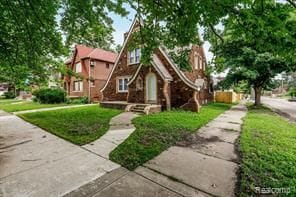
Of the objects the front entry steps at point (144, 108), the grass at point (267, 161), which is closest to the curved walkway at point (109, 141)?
the grass at point (267, 161)

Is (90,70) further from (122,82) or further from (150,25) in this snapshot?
(150,25)

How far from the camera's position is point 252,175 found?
3955 millimetres

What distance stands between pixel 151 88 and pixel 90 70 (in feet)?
40.3

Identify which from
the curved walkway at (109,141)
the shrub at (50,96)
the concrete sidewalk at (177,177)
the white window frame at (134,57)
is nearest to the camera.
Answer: the concrete sidewalk at (177,177)

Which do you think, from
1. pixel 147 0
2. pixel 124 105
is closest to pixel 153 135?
pixel 147 0

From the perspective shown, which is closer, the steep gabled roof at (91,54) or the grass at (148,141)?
the grass at (148,141)

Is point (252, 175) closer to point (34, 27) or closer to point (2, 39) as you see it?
point (34, 27)

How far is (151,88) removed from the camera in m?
14.1

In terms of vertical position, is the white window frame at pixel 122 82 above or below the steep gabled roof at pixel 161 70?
below

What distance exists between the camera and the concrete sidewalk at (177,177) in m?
3.34

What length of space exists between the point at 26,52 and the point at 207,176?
7.70 metres

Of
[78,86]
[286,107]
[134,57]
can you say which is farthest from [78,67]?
[286,107]

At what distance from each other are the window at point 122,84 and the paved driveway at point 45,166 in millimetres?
10543

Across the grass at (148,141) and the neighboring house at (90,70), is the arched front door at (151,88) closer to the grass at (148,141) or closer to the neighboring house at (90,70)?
the grass at (148,141)
